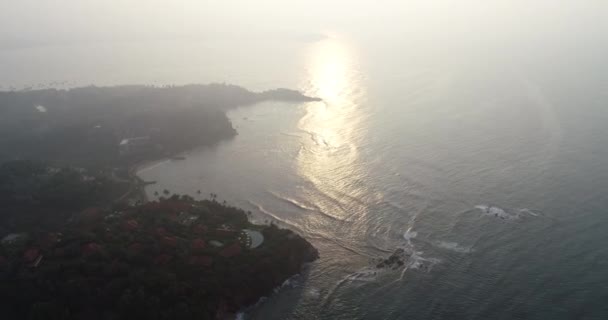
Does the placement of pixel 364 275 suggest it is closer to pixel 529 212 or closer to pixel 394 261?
pixel 394 261

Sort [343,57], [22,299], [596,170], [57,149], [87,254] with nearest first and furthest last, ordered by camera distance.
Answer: [22,299] → [87,254] → [596,170] → [57,149] → [343,57]

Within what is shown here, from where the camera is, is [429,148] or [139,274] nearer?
[139,274]

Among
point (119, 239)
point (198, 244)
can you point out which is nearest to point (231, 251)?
point (198, 244)

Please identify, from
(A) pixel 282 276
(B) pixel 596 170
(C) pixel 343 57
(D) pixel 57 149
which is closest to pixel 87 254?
(A) pixel 282 276

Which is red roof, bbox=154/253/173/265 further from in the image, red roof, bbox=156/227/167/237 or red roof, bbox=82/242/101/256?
red roof, bbox=82/242/101/256

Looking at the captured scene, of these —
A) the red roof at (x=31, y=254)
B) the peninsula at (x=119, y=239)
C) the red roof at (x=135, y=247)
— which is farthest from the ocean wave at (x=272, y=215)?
the red roof at (x=31, y=254)

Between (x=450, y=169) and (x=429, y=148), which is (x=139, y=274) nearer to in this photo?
(x=450, y=169)
